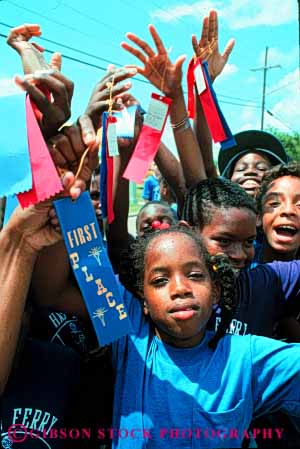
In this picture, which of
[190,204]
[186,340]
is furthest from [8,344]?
[190,204]

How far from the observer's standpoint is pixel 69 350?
1417 mm

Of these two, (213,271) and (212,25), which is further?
(212,25)

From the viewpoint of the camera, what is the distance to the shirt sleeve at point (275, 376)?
1356mm

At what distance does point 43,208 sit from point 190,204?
38.0 inches

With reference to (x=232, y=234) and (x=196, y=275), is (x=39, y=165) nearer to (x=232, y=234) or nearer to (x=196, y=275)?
(x=196, y=275)

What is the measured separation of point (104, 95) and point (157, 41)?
2.47ft

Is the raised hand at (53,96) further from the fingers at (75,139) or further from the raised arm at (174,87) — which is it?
the raised arm at (174,87)

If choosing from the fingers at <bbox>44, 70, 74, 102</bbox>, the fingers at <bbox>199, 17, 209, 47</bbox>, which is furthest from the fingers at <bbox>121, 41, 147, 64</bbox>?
the fingers at <bbox>44, 70, 74, 102</bbox>

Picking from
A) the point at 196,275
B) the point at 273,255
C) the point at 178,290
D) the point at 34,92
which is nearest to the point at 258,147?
the point at 273,255

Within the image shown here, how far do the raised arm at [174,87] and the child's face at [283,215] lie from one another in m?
0.36

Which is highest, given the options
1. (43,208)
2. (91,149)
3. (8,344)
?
(91,149)

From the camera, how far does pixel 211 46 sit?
2.13 meters

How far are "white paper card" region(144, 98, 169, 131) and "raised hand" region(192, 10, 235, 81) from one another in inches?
17.1

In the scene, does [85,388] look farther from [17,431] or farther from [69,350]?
[17,431]
